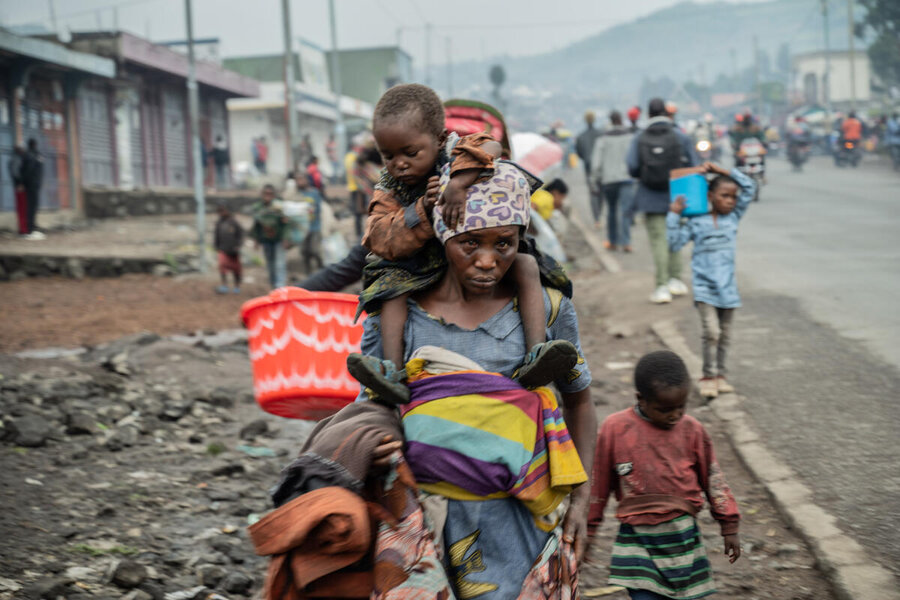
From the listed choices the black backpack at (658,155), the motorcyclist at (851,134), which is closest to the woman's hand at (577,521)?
the black backpack at (658,155)

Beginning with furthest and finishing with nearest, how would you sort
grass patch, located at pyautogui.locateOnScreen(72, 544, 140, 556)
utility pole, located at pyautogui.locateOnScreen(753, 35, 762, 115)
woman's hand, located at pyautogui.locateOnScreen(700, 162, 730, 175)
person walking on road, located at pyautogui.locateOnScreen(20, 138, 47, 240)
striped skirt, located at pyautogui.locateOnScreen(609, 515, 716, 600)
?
utility pole, located at pyautogui.locateOnScreen(753, 35, 762, 115)
person walking on road, located at pyautogui.locateOnScreen(20, 138, 47, 240)
woman's hand, located at pyautogui.locateOnScreen(700, 162, 730, 175)
grass patch, located at pyautogui.locateOnScreen(72, 544, 140, 556)
striped skirt, located at pyautogui.locateOnScreen(609, 515, 716, 600)

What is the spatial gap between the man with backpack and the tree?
97.2 feet

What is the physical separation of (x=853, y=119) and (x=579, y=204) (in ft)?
33.0

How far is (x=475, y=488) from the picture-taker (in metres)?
2.17

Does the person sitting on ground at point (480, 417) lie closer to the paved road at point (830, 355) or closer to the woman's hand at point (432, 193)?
the woman's hand at point (432, 193)

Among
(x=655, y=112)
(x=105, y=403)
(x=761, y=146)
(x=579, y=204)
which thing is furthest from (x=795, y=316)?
(x=579, y=204)

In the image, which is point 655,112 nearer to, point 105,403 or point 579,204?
point 105,403

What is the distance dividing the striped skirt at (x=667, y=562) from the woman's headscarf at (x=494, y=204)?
146 centimetres

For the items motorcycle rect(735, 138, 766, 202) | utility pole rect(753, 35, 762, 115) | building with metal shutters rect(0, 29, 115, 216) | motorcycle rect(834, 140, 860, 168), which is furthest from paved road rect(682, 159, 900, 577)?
utility pole rect(753, 35, 762, 115)

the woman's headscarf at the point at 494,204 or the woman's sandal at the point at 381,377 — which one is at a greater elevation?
the woman's headscarf at the point at 494,204

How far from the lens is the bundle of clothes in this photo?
1.99 meters

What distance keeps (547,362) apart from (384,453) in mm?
424

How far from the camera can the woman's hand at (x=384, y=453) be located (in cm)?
208

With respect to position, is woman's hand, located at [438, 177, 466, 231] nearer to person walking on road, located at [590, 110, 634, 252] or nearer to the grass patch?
the grass patch
